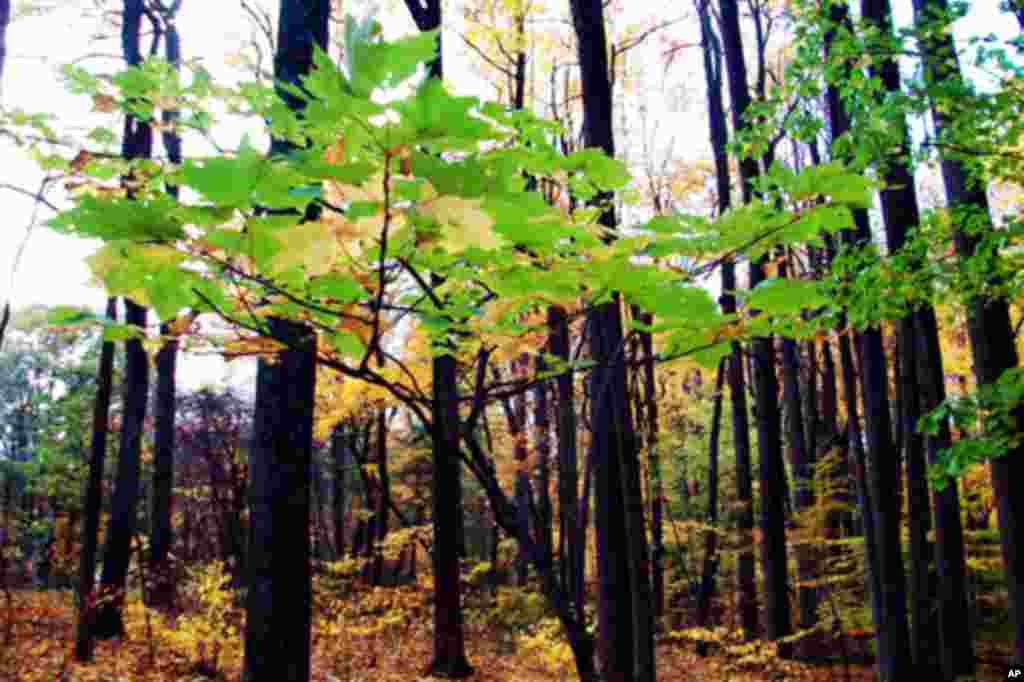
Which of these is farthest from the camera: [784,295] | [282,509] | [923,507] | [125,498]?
[125,498]

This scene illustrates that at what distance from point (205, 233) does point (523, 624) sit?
55.1 feet

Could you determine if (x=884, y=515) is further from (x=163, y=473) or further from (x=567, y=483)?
(x=163, y=473)

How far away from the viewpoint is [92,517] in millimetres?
7355

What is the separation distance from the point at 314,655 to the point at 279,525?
28.6 ft

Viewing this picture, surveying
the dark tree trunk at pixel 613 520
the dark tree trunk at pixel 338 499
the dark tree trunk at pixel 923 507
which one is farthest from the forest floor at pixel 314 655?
the dark tree trunk at pixel 338 499

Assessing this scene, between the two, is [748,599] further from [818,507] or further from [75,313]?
[75,313]

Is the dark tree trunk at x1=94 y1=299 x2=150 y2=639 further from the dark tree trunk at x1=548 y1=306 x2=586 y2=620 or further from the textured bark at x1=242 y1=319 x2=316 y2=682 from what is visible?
the textured bark at x1=242 y1=319 x2=316 y2=682

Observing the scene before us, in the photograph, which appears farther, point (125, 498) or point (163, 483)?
point (163, 483)

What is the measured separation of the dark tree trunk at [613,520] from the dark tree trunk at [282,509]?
4.04 feet

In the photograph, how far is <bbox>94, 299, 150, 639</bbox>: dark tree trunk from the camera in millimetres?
8766

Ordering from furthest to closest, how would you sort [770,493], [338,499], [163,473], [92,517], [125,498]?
1. [338,499]
2. [163,473]
3. [125,498]
4. [770,493]
5. [92,517]

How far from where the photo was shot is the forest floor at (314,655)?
7621 mm

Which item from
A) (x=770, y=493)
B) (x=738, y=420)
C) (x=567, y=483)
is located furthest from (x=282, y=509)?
(x=738, y=420)

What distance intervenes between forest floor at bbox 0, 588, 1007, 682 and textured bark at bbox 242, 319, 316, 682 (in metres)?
5.14
